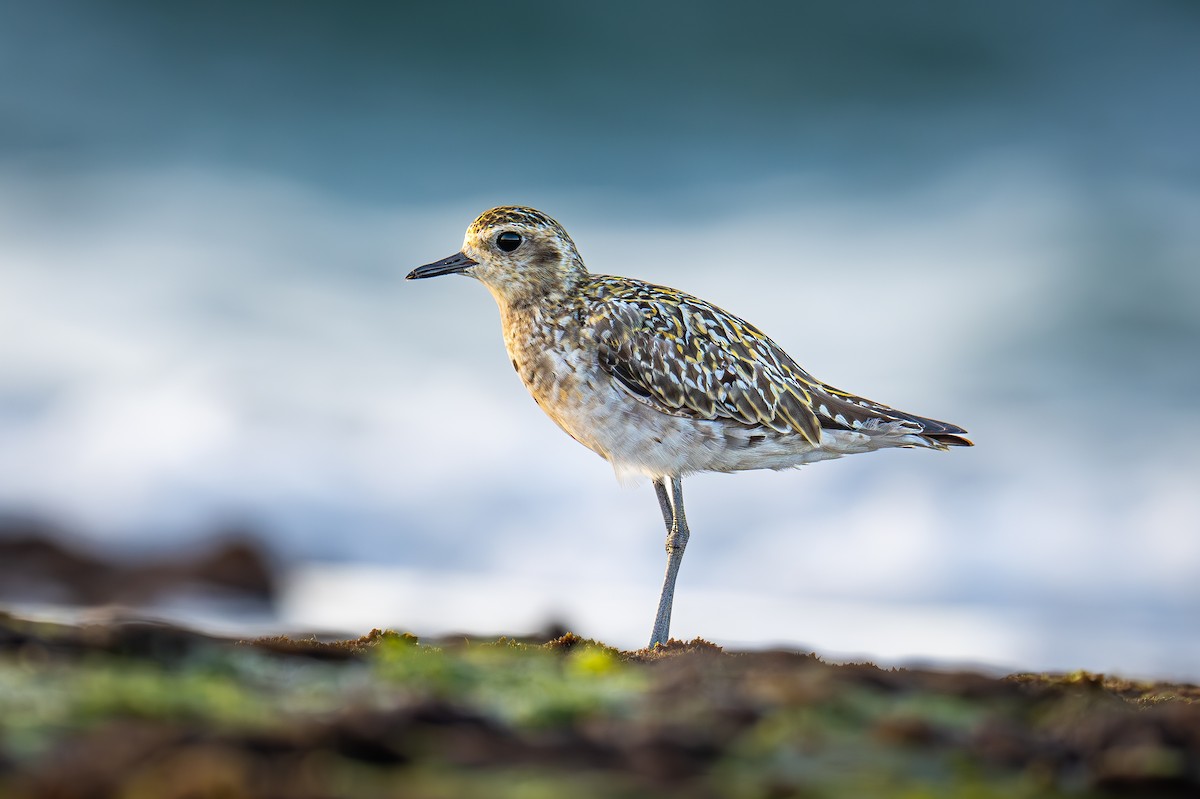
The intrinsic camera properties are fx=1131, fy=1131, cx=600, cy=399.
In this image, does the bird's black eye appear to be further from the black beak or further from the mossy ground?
the mossy ground

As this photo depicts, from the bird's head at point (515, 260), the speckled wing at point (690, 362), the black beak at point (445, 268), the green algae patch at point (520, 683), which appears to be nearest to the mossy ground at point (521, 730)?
the green algae patch at point (520, 683)

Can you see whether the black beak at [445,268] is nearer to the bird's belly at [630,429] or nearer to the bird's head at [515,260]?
the bird's head at [515,260]

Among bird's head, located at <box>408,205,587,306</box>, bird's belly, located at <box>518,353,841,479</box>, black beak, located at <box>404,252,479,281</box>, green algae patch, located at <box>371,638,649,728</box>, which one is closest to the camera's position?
green algae patch, located at <box>371,638,649,728</box>

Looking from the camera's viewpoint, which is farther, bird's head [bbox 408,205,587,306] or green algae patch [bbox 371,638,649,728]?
bird's head [bbox 408,205,587,306]

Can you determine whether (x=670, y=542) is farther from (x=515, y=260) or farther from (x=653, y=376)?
Answer: (x=515, y=260)

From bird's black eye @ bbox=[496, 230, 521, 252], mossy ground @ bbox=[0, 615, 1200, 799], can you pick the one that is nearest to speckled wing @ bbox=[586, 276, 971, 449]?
bird's black eye @ bbox=[496, 230, 521, 252]

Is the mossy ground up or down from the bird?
down
